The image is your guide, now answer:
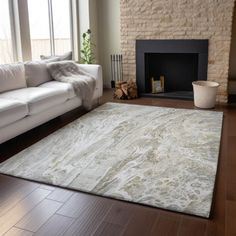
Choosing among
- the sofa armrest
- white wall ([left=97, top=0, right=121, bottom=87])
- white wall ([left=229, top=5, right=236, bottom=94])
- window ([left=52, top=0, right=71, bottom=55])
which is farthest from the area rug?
white wall ([left=97, top=0, right=121, bottom=87])

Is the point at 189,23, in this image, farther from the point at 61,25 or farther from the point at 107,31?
the point at 61,25

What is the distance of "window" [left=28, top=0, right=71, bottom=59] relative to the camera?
15.6ft

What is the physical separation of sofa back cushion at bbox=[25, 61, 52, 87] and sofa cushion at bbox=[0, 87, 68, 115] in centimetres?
31

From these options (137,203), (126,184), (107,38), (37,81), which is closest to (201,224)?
(137,203)

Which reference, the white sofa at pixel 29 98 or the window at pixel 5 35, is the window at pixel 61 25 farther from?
the white sofa at pixel 29 98

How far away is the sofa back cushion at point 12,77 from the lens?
3583 millimetres

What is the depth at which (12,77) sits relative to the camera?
145 inches

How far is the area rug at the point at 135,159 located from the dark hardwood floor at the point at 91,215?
0.26ft

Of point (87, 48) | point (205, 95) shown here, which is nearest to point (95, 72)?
point (87, 48)

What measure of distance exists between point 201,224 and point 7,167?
66.7 inches

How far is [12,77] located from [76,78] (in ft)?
3.04

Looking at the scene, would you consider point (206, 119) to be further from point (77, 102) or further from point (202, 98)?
point (77, 102)

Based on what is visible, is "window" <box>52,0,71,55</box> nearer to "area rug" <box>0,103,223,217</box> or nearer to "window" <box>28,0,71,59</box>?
"window" <box>28,0,71,59</box>

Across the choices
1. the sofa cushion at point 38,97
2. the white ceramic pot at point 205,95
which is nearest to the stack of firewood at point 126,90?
the white ceramic pot at point 205,95
